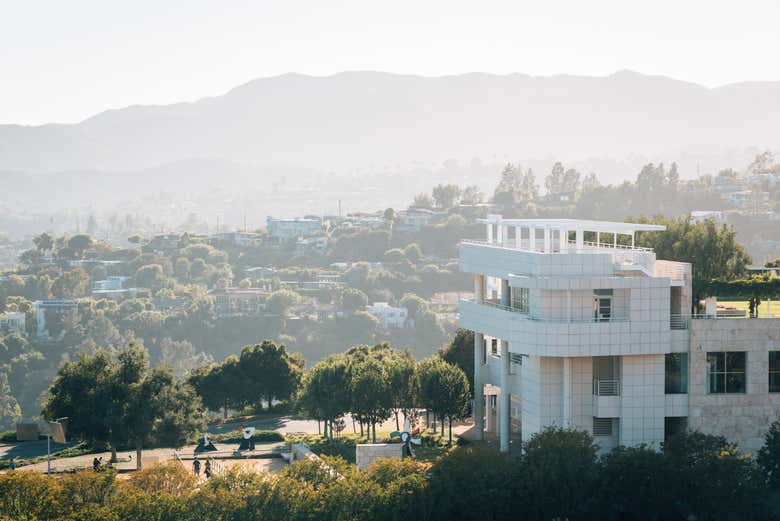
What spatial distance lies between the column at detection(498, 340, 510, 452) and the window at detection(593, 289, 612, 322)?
427 centimetres

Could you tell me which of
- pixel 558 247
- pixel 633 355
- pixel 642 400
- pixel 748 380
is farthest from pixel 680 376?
pixel 558 247

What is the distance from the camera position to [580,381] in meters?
38.5

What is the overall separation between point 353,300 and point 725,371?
12996cm

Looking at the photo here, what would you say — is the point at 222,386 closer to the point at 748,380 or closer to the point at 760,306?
the point at 760,306

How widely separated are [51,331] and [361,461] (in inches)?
5027

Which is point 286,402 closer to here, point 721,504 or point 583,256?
point 583,256

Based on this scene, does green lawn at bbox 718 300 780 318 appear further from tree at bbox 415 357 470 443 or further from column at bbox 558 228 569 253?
tree at bbox 415 357 470 443

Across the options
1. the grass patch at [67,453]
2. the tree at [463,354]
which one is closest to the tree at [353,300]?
the tree at [463,354]

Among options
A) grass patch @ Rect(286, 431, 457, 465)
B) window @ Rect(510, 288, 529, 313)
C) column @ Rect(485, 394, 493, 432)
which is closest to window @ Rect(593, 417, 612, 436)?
window @ Rect(510, 288, 529, 313)

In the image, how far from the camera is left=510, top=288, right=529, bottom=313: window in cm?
4025

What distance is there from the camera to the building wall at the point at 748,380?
126 ft

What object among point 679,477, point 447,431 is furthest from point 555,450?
point 447,431

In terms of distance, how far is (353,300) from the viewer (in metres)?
168

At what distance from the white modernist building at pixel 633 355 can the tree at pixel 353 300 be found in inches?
5044
